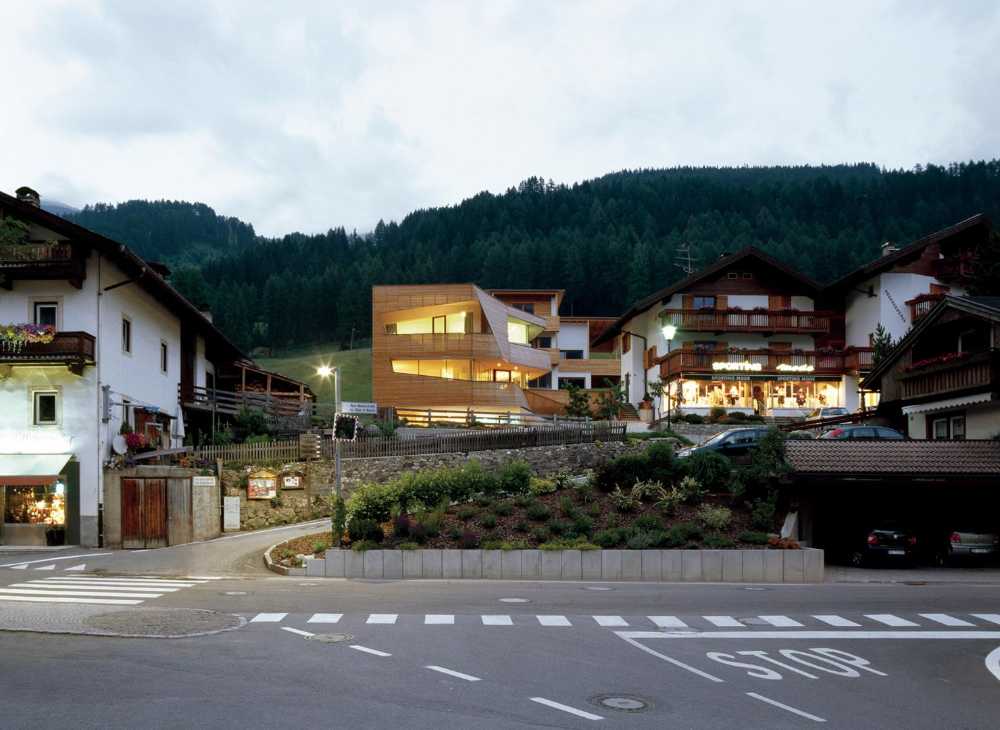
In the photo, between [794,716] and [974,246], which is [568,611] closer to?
[794,716]

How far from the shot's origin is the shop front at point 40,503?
3156 centimetres

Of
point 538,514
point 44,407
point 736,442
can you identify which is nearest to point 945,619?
point 538,514

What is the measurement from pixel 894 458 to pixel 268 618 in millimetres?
18996

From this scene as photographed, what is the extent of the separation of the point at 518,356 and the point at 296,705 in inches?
2176

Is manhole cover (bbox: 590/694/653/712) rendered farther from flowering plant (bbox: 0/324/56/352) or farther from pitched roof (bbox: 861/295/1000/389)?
flowering plant (bbox: 0/324/56/352)

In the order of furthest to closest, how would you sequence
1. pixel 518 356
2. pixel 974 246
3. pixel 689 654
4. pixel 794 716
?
1. pixel 518 356
2. pixel 974 246
3. pixel 689 654
4. pixel 794 716

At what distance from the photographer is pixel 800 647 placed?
507 inches

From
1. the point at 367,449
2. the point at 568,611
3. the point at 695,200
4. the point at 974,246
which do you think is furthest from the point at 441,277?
the point at 568,611

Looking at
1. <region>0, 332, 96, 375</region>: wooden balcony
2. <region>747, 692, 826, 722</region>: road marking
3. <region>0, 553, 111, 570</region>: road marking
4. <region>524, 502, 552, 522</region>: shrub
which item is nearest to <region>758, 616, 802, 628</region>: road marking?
<region>747, 692, 826, 722</region>: road marking

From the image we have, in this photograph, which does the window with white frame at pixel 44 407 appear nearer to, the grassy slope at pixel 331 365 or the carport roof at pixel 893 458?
the carport roof at pixel 893 458

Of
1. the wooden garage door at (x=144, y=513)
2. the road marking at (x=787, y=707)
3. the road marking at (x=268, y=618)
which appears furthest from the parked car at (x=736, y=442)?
the road marking at (x=787, y=707)

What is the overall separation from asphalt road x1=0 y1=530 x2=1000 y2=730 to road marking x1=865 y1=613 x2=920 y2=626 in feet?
0.15

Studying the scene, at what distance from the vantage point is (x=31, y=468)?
3141 centimetres

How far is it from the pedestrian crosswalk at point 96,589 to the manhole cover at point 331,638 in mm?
5485
